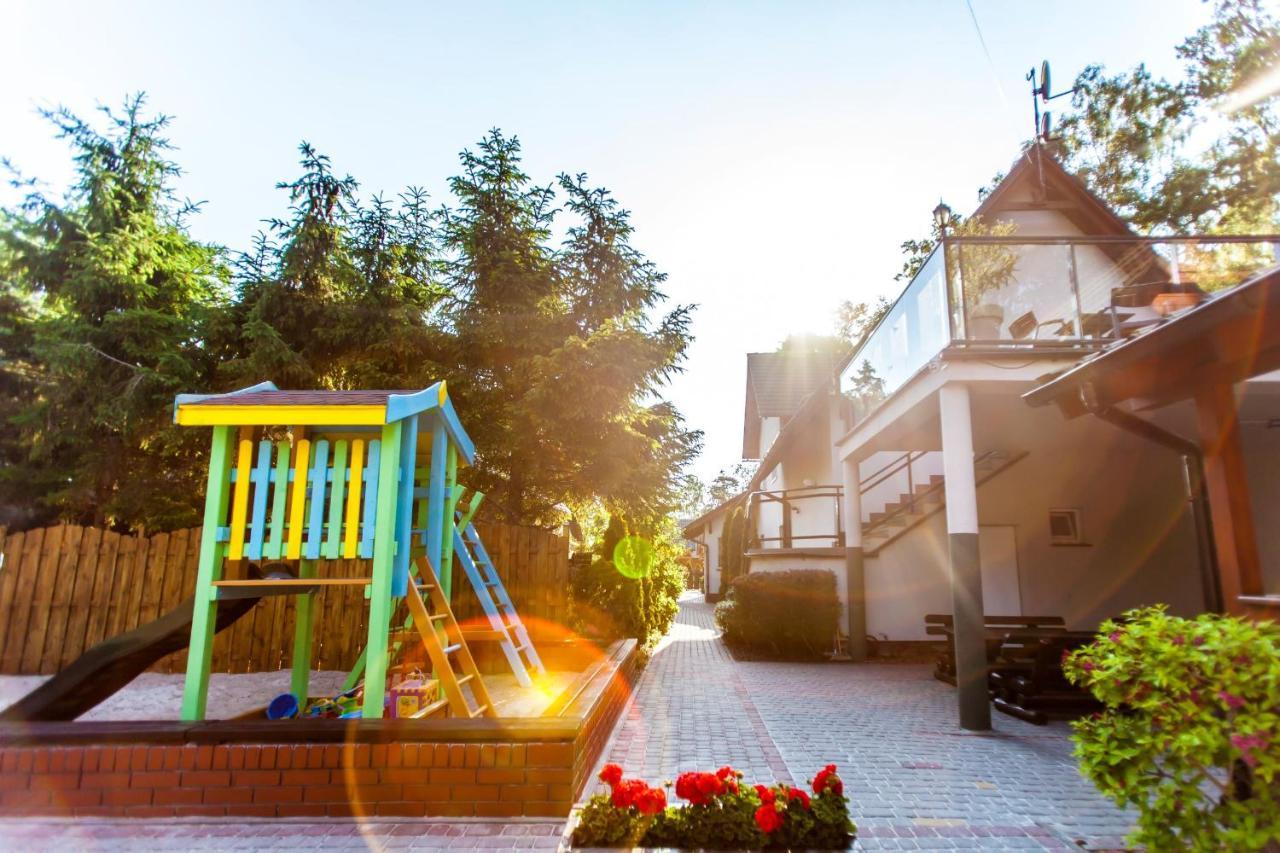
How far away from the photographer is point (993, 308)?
276 inches

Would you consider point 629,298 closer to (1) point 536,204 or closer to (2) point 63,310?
(1) point 536,204

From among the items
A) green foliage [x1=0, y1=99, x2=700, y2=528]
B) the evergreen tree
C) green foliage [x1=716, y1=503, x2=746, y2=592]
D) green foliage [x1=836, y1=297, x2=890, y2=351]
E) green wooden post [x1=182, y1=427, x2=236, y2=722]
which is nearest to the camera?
green wooden post [x1=182, y1=427, x2=236, y2=722]

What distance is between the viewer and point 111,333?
450 inches

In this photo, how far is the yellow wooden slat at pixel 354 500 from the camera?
4.38 meters

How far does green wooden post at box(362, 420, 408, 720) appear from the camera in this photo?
4.25 metres

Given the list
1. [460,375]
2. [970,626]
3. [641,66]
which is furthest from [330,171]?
[970,626]

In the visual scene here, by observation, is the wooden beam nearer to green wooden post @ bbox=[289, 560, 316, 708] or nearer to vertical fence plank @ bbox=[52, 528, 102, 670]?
green wooden post @ bbox=[289, 560, 316, 708]

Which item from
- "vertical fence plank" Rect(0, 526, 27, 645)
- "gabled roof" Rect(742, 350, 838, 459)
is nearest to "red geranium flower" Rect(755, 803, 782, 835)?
"vertical fence plank" Rect(0, 526, 27, 645)

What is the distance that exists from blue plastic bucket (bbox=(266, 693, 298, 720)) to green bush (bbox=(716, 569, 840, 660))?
759cm

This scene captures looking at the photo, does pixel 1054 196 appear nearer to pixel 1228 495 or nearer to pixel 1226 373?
pixel 1226 373

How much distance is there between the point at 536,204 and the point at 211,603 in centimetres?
937

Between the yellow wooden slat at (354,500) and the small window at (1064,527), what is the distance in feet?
36.0

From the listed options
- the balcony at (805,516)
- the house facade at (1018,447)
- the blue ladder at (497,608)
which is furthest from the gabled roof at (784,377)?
the blue ladder at (497,608)

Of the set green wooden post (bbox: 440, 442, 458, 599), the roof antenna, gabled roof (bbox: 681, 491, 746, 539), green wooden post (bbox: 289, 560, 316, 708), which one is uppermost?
the roof antenna
